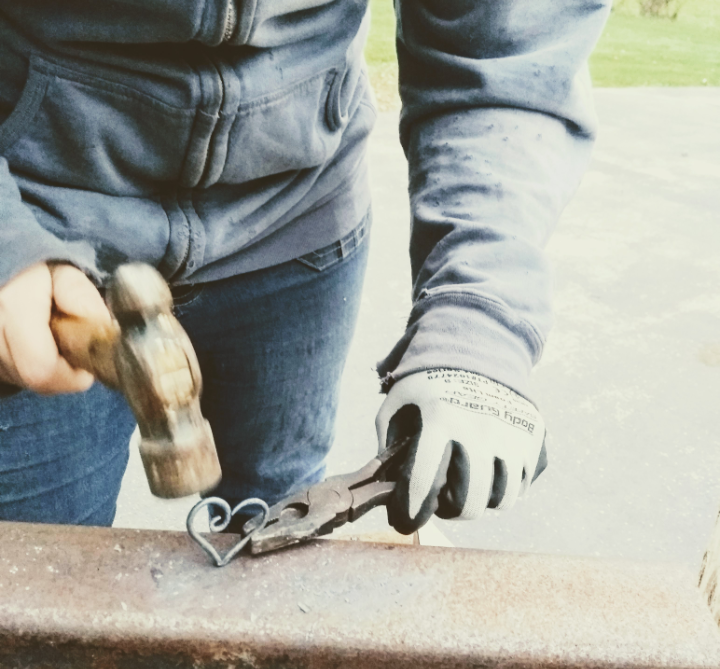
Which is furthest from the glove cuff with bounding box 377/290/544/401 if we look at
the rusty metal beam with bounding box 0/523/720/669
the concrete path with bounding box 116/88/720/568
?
the concrete path with bounding box 116/88/720/568

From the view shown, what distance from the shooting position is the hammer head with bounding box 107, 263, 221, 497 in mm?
540

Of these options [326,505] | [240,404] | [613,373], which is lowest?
[613,373]

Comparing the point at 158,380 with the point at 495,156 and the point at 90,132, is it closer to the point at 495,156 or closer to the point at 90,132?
the point at 90,132

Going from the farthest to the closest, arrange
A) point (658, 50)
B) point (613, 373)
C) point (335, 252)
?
point (658, 50)
point (613, 373)
point (335, 252)

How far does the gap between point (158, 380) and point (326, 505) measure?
199 mm

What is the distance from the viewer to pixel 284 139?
0.75 meters

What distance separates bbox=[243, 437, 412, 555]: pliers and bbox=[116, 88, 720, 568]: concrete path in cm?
102

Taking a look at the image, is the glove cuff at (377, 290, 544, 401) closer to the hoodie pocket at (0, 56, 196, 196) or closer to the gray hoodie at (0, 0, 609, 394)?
the gray hoodie at (0, 0, 609, 394)

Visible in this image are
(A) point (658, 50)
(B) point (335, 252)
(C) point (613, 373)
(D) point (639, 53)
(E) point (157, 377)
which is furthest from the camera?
(A) point (658, 50)

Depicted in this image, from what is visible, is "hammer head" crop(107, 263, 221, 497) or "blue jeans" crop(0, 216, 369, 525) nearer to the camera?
"hammer head" crop(107, 263, 221, 497)

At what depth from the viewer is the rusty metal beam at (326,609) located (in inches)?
21.2

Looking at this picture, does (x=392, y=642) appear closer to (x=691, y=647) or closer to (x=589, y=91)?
(x=691, y=647)

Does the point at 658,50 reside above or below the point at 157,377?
below

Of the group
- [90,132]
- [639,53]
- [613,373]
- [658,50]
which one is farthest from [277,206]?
[658,50]
